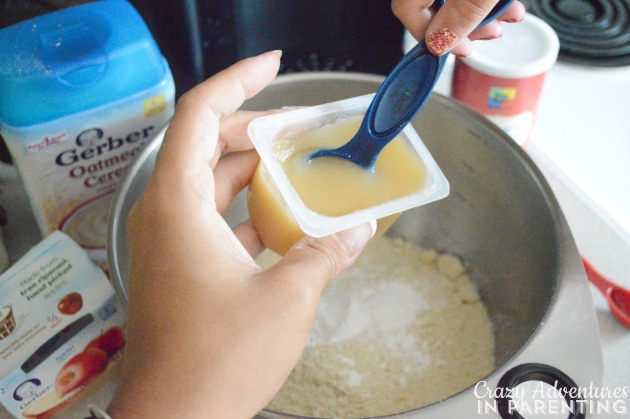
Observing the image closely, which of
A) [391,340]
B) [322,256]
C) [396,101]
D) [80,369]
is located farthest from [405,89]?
[80,369]

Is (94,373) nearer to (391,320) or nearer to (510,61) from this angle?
(391,320)

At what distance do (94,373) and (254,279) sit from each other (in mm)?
269

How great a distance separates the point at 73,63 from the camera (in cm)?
58

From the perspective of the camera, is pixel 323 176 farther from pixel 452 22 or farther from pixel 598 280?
pixel 598 280

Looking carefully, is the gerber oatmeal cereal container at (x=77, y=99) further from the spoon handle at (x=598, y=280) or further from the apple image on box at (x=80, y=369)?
the spoon handle at (x=598, y=280)

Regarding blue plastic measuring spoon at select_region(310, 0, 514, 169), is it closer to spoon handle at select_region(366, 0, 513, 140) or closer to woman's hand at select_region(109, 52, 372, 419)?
spoon handle at select_region(366, 0, 513, 140)

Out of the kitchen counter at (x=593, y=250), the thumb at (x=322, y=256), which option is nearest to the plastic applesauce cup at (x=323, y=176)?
the thumb at (x=322, y=256)

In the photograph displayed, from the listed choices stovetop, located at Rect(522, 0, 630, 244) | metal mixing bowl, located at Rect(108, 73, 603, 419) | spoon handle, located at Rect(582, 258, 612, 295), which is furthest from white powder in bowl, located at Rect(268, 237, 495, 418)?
stovetop, located at Rect(522, 0, 630, 244)

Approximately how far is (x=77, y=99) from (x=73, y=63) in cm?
4

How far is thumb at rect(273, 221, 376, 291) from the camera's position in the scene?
1.47 ft

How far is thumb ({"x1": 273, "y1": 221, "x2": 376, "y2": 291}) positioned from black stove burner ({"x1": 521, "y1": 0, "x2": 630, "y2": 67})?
60 centimetres

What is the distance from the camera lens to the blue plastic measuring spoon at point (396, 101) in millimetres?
537

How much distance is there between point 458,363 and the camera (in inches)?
26.5

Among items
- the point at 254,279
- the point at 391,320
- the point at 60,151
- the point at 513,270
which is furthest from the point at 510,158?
the point at 60,151
